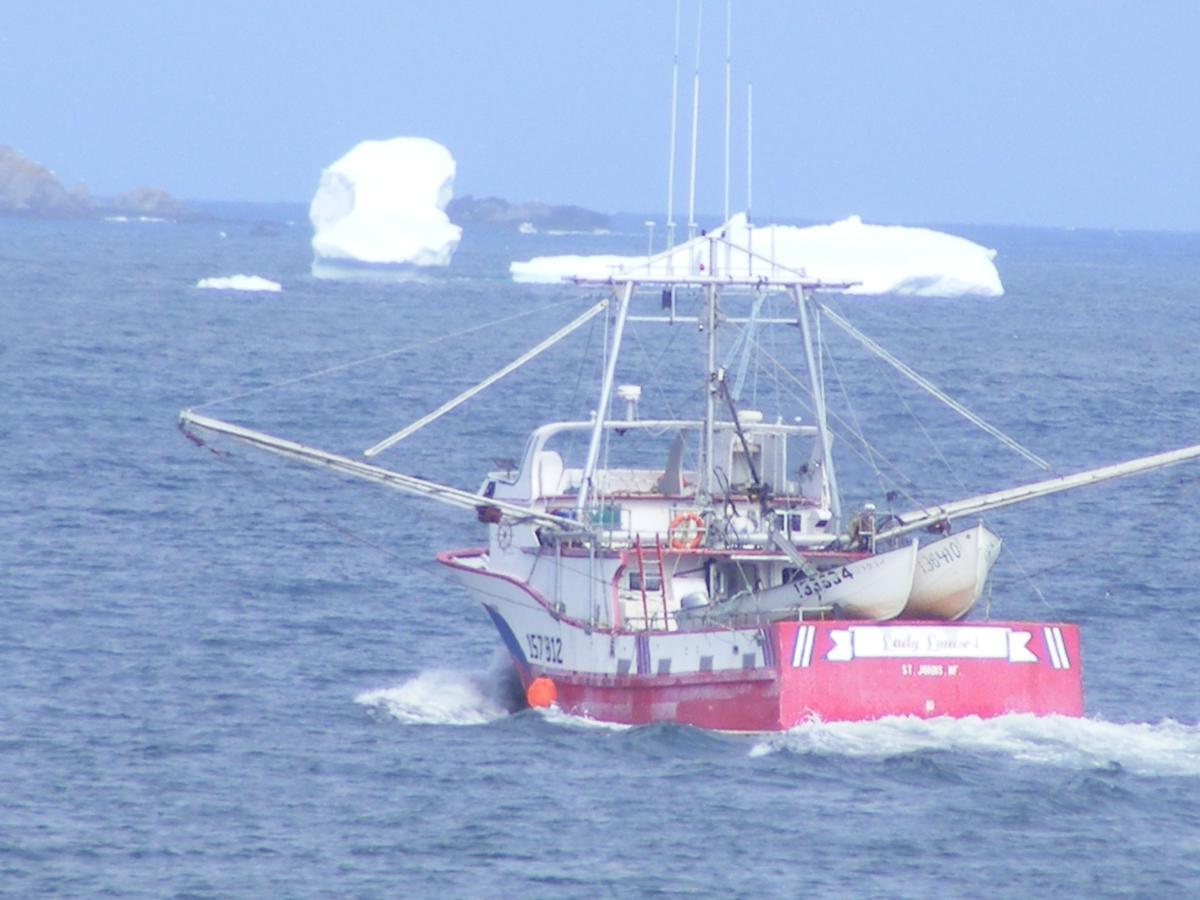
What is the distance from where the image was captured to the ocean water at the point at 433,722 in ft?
82.5

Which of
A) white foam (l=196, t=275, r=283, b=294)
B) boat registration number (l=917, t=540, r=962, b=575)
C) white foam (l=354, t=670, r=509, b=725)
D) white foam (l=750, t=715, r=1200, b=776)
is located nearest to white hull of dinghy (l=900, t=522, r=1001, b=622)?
boat registration number (l=917, t=540, r=962, b=575)

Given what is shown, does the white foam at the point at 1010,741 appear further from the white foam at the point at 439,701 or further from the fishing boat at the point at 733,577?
the white foam at the point at 439,701

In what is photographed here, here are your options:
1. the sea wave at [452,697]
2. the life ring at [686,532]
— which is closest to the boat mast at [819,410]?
the life ring at [686,532]

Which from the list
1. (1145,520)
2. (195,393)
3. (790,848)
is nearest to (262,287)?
(195,393)

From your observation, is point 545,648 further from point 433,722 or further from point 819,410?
point 819,410

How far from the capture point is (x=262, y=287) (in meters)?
127

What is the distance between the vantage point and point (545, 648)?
3238 cm

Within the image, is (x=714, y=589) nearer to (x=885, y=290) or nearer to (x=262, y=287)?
(x=885, y=290)

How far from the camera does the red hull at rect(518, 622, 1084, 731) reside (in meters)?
29.2

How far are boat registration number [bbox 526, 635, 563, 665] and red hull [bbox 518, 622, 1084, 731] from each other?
9.88ft

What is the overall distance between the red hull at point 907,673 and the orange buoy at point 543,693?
3.15 metres

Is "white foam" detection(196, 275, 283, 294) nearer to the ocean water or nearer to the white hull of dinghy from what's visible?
the ocean water

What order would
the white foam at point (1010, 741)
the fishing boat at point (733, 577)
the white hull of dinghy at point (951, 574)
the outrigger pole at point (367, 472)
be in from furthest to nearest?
the outrigger pole at point (367, 472)
the white hull of dinghy at point (951, 574)
the fishing boat at point (733, 577)
the white foam at point (1010, 741)

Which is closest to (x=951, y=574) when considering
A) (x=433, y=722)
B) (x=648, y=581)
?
(x=648, y=581)
